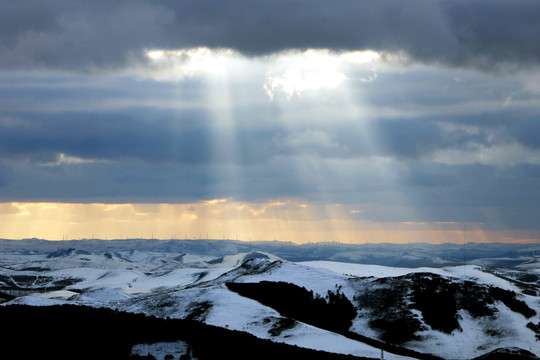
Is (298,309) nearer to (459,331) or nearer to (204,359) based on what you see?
(459,331)

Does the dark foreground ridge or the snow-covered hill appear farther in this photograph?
the snow-covered hill

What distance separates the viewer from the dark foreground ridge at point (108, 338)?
267ft

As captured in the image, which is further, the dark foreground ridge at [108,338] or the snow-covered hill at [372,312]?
the snow-covered hill at [372,312]

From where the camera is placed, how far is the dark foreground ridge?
81375mm

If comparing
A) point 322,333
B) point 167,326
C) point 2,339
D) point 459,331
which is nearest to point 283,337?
point 322,333

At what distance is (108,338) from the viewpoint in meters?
87.2

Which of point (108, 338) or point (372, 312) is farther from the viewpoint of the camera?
point (372, 312)

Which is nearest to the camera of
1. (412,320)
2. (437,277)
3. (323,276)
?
(412,320)

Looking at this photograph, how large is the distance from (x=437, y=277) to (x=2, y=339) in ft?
340

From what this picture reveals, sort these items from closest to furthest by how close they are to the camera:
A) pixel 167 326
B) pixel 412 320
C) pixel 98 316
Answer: pixel 167 326
pixel 98 316
pixel 412 320

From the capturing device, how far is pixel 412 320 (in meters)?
132

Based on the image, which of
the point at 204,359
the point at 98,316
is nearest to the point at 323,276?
the point at 98,316

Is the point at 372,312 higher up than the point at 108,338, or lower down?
lower down

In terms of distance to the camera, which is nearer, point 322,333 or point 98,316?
point 98,316
